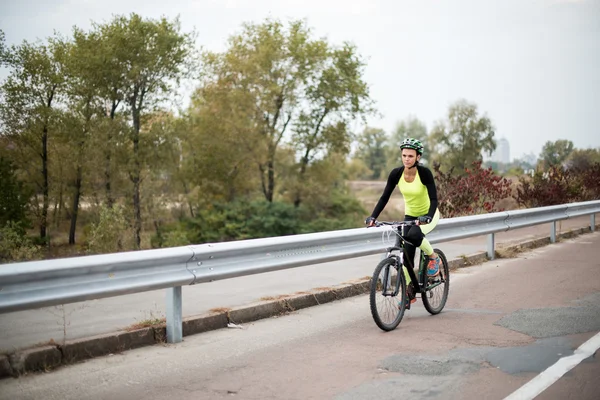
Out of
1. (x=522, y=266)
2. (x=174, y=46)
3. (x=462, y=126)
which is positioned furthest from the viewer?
(x=462, y=126)

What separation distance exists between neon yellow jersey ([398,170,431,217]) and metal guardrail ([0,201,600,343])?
1322mm

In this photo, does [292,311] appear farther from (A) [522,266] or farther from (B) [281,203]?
(B) [281,203]

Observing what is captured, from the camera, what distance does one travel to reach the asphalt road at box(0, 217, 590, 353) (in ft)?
19.0

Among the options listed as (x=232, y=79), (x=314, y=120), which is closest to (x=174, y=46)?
(x=232, y=79)

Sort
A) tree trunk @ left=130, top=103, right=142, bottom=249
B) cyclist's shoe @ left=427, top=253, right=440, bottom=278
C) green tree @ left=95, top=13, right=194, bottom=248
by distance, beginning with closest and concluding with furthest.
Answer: cyclist's shoe @ left=427, top=253, right=440, bottom=278 → tree trunk @ left=130, top=103, right=142, bottom=249 → green tree @ left=95, top=13, right=194, bottom=248

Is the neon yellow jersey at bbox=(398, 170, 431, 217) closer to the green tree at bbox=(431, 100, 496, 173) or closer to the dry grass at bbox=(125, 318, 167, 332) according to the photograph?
the dry grass at bbox=(125, 318, 167, 332)

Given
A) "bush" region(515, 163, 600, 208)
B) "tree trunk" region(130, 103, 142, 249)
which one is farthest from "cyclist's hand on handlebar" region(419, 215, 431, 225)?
"tree trunk" region(130, 103, 142, 249)

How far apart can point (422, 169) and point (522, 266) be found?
16.7 feet

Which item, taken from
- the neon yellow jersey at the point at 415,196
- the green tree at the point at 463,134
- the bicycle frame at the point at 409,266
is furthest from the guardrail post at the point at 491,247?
the green tree at the point at 463,134

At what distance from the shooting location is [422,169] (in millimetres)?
6785

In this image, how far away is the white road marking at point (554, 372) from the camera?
4.39m

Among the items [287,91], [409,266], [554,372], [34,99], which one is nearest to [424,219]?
[409,266]

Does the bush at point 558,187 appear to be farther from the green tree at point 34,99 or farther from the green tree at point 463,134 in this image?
the green tree at point 463,134

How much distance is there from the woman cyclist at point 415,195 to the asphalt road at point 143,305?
6.22 ft
